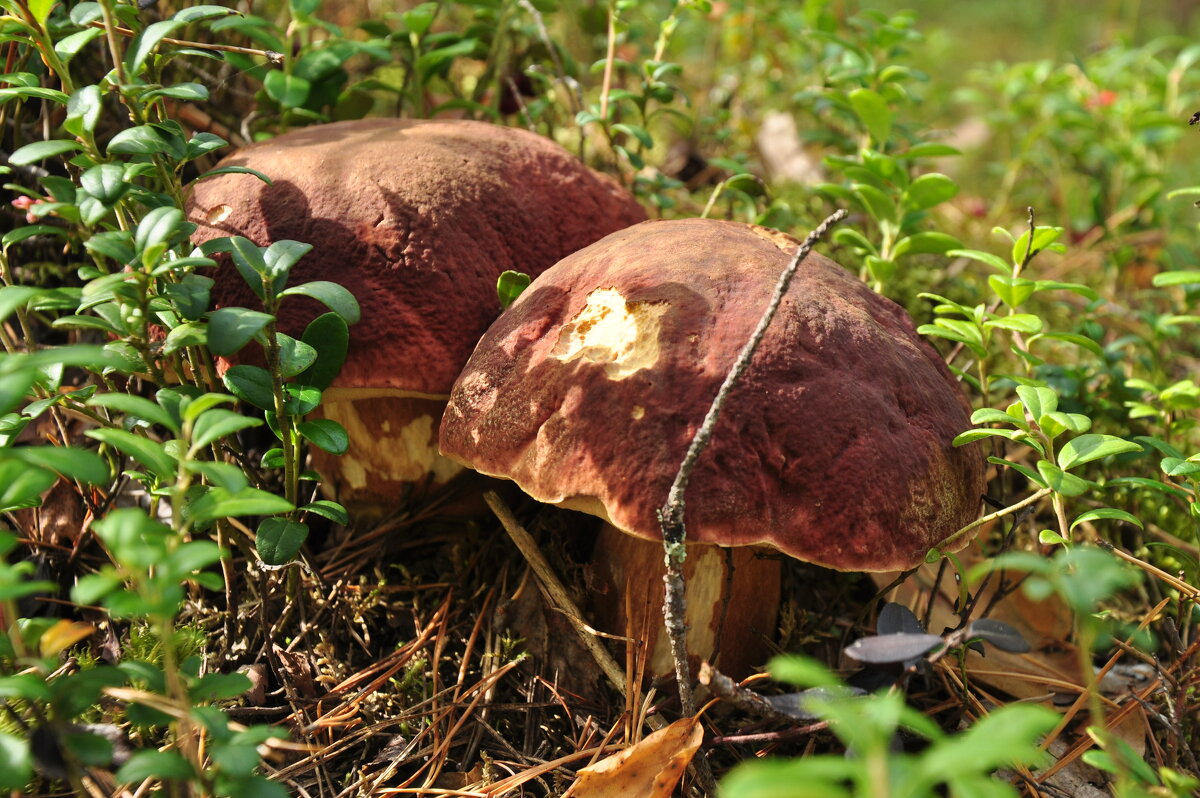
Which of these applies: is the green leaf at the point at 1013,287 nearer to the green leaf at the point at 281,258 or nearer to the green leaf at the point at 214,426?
the green leaf at the point at 281,258

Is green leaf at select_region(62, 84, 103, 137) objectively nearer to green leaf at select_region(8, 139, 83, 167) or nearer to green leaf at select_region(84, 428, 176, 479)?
green leaf at select_region(8, 139, 83, 167)

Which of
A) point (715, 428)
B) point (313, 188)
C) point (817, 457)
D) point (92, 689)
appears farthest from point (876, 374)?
point (92, 689)

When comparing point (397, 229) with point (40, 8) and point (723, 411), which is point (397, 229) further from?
point (723, 411)

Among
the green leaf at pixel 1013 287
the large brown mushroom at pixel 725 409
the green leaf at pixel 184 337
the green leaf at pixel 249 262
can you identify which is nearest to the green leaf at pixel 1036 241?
the green leaf at pixel 1013 287

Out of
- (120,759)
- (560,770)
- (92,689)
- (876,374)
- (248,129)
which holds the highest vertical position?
(248,129)

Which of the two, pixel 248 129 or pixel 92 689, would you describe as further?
pixel 248 129

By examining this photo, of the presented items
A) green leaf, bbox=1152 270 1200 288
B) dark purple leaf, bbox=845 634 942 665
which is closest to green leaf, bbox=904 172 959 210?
green leaf, bbox=1152 270 1200 288

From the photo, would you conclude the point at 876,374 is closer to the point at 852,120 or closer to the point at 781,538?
the point at 781,538

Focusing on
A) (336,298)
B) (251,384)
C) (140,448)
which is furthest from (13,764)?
(336,298)
